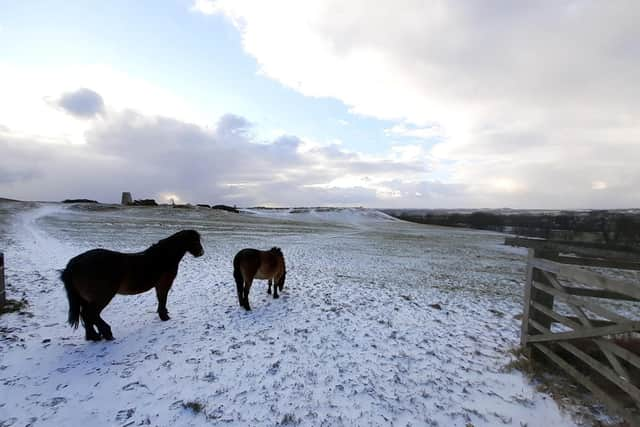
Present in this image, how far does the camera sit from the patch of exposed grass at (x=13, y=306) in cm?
653

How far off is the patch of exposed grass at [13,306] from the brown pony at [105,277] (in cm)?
248

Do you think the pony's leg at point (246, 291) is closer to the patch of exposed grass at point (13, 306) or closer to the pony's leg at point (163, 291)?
the pony's leg at point (163, 291)

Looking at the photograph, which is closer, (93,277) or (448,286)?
(93,277)

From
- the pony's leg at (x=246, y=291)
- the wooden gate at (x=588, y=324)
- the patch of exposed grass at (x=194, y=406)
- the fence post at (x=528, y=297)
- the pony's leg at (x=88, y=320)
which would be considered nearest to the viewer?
the wooden gate at (x=588, y=324)

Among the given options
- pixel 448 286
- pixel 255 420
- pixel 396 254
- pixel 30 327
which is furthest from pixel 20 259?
pixel 396 254

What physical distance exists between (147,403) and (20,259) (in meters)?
13.3

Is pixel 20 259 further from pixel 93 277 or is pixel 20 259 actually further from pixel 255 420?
pixel 255 420

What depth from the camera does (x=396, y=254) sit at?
19.3m

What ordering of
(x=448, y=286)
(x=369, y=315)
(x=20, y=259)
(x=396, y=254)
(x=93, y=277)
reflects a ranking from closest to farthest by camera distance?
(x=93, y=277) < (x=369, y=315) < (x=448, y=286) < (x=20, y=259) < (x=396, y=254)

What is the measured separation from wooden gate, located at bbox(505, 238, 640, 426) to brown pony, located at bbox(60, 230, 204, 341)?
7.18m

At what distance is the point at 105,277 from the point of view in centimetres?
513

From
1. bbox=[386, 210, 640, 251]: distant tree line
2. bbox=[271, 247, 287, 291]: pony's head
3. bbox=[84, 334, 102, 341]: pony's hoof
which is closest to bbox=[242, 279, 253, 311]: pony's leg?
bbox=[271, 247, 287, 291]: pony's head

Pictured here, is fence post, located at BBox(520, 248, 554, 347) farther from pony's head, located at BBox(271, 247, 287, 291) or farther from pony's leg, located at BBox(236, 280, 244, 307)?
pony's leg, located at BBox(236, 280, 244, 307)

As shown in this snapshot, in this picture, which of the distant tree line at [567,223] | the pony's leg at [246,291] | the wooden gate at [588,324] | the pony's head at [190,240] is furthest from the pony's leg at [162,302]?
the distant tree line at [567,223]
